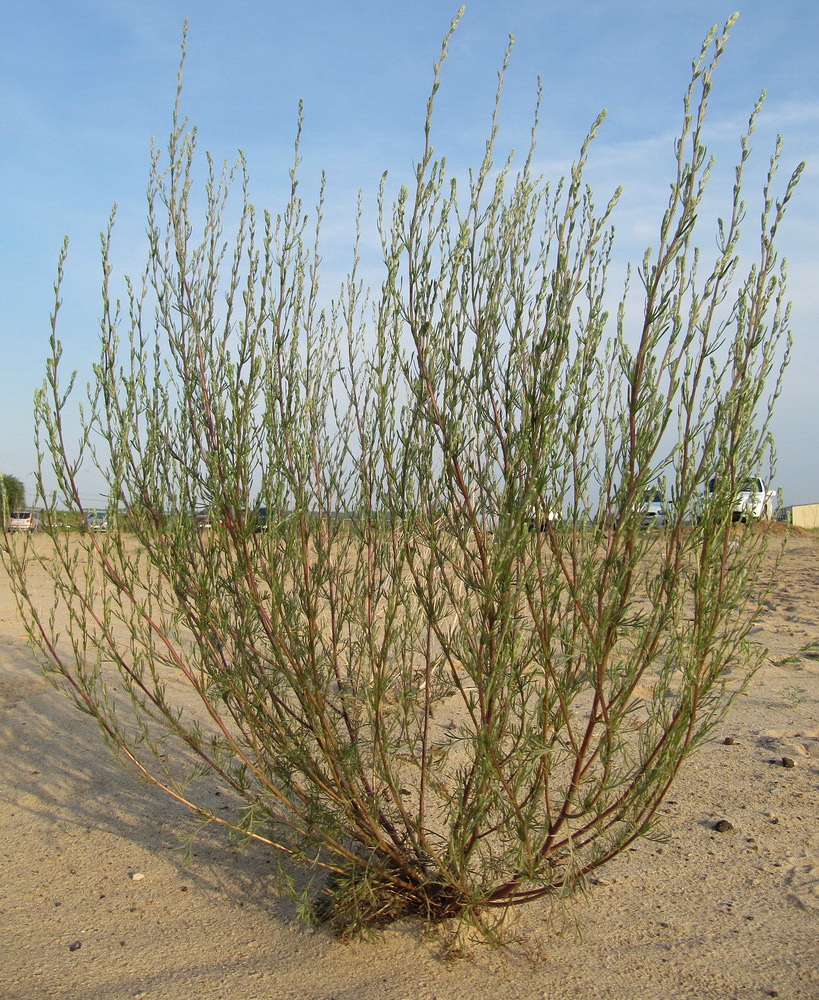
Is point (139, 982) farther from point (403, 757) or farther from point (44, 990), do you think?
point (403, 757)

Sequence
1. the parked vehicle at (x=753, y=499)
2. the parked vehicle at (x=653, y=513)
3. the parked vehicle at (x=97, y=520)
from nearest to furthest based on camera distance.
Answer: the parked vehicle at (x=653, y=513), the parked vehicle at (x=753, y=499), the parked vehicle at (x=97, y=520)

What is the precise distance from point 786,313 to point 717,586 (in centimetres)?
93

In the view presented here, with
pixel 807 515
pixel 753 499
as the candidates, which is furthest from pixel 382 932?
pixel 807 515

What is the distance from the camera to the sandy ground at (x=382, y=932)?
2998 millimetres

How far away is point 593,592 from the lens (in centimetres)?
278

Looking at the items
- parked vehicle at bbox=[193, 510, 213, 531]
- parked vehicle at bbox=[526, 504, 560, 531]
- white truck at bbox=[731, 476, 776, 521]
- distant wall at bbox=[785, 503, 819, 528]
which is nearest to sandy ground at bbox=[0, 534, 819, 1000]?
white truck at bbox=[731, 476, 776, 521]

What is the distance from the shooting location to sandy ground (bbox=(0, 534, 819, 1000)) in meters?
3.00

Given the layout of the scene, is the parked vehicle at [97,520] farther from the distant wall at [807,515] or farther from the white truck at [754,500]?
the distant wall at [807,515]

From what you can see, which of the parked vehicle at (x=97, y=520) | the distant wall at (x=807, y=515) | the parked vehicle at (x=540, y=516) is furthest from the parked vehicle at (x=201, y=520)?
the distant wall at (x=807, y=515)

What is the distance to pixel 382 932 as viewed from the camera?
11.0 ft

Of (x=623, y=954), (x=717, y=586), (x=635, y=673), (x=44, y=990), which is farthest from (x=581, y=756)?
(x=44, y=990)

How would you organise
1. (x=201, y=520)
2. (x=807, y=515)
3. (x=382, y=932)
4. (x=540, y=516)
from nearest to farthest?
(x=540, y=516) → (x=201, y=520) → (x=382, y=932) → (x=807, y=515)

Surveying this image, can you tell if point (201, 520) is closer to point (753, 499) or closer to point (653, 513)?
point (653, 513)

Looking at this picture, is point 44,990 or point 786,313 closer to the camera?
point 786,313
